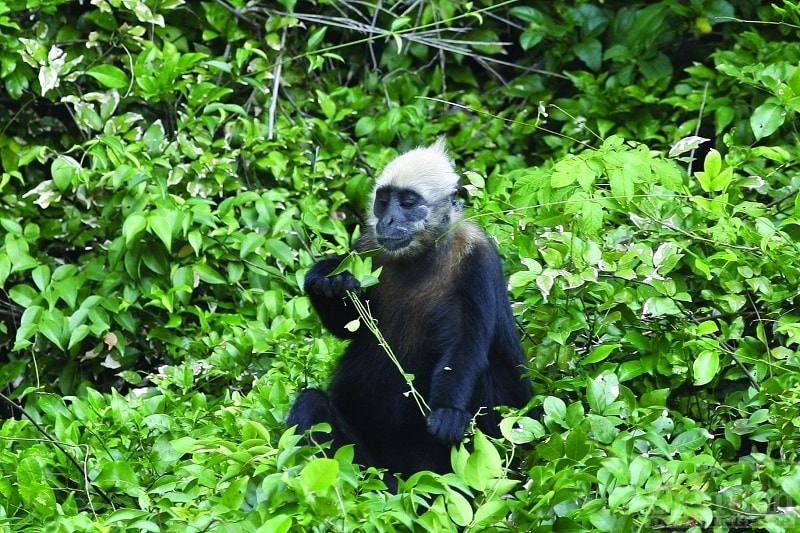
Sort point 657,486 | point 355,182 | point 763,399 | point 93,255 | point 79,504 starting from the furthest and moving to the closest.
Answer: point 355,182 → point 93,255 → point 79,504 → point 763,399 → point 657,486

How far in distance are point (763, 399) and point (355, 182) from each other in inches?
138

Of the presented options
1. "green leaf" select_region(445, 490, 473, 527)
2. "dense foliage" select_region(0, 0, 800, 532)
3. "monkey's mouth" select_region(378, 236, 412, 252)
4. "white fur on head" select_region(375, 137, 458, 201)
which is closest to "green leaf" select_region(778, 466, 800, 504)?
"dense foliage" select_region(0, 0, 800, 532)

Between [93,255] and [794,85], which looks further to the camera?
[93,255]

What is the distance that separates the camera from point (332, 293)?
4848 mm

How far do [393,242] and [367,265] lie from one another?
38 cm

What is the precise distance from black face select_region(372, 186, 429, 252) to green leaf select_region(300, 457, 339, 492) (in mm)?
1934

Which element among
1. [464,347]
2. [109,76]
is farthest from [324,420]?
[109,76]

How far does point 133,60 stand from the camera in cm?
729

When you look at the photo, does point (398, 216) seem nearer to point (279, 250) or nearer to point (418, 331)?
point (418, 331)

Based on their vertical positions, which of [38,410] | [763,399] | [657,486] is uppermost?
[657,486]

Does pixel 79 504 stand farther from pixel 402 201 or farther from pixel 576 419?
pixel 576 419

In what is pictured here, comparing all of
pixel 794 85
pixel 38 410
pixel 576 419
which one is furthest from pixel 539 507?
pixel 38 410

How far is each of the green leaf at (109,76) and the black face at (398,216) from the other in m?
2.46

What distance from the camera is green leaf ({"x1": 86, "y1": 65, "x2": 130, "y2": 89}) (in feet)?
22.8
